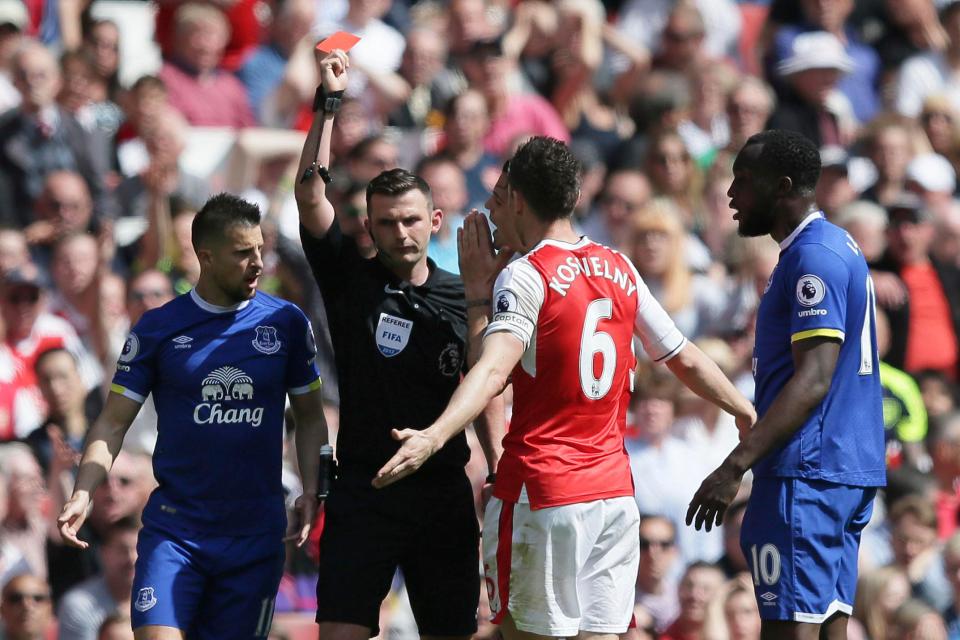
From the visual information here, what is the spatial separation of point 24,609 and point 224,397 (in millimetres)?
2733

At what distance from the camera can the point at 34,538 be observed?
9.70 m

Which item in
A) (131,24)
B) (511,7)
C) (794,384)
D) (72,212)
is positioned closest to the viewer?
(794,384)

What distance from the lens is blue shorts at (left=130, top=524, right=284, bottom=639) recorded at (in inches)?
276

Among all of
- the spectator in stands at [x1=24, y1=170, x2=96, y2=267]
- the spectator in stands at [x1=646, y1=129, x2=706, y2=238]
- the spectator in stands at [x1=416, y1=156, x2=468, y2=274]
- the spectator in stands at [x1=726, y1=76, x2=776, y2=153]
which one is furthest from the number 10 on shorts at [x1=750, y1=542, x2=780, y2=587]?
the spectator in stands at [x1=726, y1=76, x2=776, y2=153]

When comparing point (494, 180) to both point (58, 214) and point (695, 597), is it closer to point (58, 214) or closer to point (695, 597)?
point (58, 214)

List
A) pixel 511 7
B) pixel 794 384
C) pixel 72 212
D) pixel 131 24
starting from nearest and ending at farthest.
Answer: pixel 794 384 → pixel 72 212 → pixel 131 24 → pixel 511 7

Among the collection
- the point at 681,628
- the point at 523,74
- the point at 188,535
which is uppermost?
the point at 523,74

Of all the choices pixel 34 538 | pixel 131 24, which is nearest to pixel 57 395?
pixel 34 538

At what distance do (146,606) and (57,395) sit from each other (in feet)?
11.6

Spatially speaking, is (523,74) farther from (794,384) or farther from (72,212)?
(794,384)

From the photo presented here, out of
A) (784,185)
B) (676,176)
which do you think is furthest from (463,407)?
(676,176)

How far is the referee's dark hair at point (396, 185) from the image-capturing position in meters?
7.25

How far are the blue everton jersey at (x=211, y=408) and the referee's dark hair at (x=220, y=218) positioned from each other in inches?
11.8

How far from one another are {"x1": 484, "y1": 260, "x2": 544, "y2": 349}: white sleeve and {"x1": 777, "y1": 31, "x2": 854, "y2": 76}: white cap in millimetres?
8576
